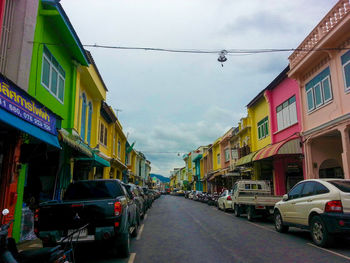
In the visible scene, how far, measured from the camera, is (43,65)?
1126 centimetres

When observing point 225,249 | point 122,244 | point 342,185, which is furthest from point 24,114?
point 342,185

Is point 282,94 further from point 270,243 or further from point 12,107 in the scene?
point 12,107

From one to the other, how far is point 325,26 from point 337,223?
31.8 ft

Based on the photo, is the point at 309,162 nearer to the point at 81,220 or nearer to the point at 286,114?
the point at 286,114

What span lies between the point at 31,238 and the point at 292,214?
8.40 m

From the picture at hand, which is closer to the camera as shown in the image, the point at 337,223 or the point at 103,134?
the point at 337,223

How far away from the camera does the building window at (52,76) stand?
1141 centimetres

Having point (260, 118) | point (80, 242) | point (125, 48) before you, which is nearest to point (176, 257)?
point (80, 242)

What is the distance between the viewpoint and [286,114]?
19.6 metres

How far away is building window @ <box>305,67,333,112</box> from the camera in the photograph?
1438 centimetres

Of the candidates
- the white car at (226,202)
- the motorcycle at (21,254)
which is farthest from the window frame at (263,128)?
the motorcycle at (21,254)

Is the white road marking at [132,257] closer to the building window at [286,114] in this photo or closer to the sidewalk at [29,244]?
the sidewalk at [29,244]

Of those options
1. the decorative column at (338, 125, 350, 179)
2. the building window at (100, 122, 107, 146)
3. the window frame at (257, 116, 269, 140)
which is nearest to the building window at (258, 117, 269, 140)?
the window frame at (257, 116, 269, 140)

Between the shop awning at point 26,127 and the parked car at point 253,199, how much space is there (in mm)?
9467
